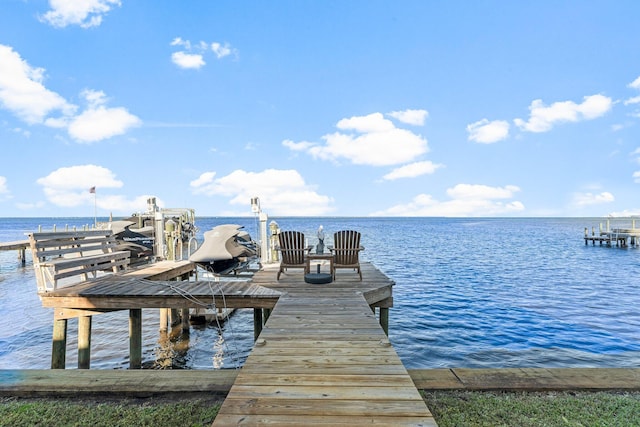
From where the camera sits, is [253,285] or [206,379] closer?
[206,379]

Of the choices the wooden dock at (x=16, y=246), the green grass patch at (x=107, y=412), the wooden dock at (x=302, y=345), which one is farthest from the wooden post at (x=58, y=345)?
the wooden dock at (x=16, y=246)

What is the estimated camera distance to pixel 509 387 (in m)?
3.12

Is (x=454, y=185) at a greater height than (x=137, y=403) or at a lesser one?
greater

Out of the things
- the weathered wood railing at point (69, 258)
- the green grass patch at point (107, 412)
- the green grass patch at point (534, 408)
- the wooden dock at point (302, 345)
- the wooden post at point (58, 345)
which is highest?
the weathered wood railing at point (69, 258)

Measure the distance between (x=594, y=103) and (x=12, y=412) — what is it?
46.5m

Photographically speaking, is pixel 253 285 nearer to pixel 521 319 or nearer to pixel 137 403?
pixel 137 403

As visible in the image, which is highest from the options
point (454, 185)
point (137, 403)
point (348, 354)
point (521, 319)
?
point (454, 185)

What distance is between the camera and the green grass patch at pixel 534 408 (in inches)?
103

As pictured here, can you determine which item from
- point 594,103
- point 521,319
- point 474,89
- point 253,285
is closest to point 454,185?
point 594,103

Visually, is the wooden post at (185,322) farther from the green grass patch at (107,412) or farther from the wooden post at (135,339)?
the green grass patch at (107,412)

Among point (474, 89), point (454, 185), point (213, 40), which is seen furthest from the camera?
point (454, 185)

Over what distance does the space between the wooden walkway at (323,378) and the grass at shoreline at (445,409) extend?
61 cm

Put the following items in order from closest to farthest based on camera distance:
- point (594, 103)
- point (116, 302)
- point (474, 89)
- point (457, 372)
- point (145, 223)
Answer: point (457, 372)
point (116, 302)
point (474, 89)
point (145, 223)
point (594, 103)

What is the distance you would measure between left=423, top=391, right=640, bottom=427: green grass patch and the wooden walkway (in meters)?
0.60
